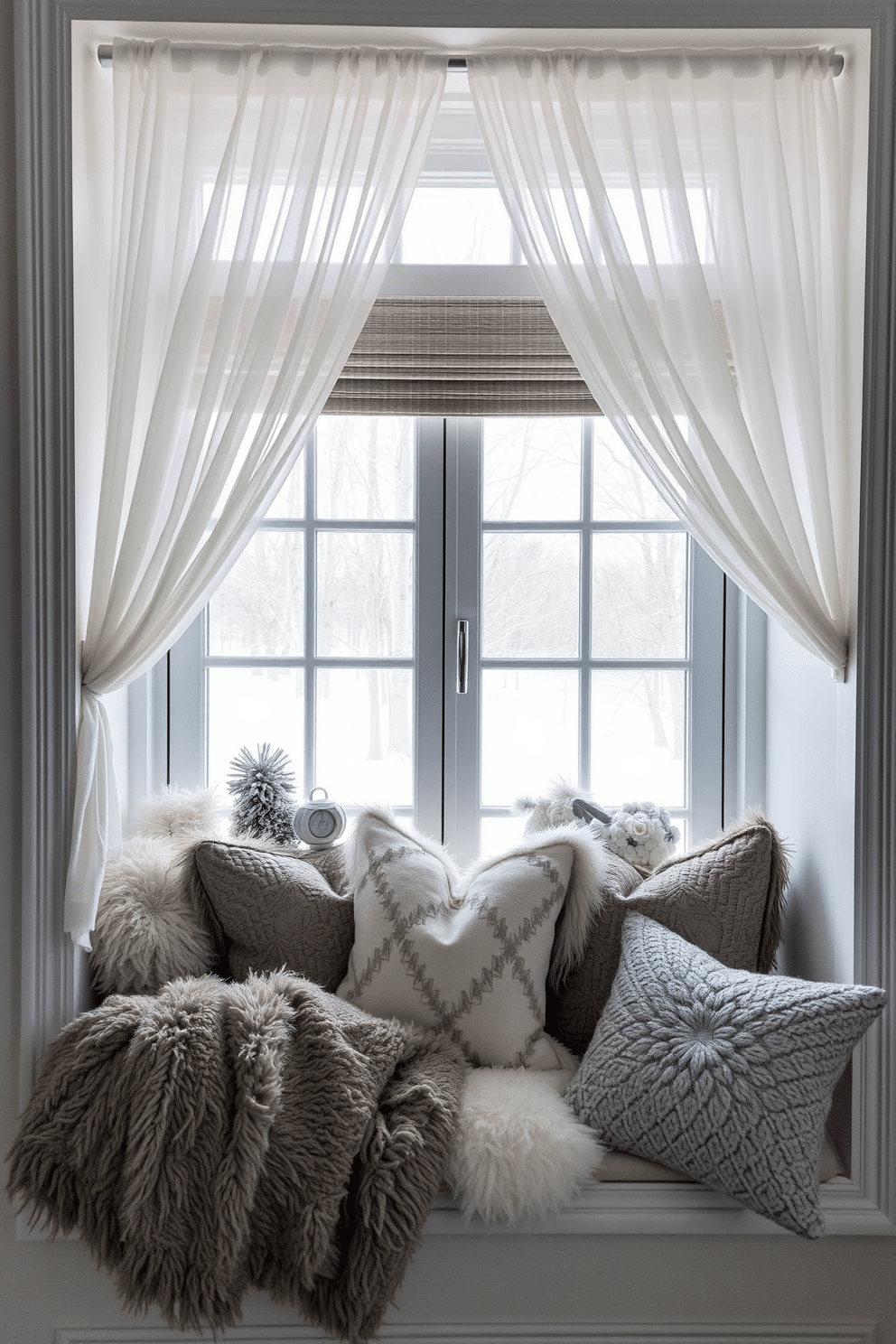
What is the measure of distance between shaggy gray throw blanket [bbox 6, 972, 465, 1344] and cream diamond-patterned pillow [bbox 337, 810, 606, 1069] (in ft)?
0.70

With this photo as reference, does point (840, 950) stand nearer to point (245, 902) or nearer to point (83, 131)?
point (245, 902)

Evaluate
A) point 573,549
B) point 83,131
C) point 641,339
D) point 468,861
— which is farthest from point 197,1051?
point 83,131

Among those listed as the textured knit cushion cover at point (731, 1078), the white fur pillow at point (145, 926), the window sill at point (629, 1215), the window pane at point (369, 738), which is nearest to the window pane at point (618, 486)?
the window pane at point (369, 738)

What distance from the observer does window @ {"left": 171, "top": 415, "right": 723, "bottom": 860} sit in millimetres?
2082

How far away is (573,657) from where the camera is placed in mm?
2113

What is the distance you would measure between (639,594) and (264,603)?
34.7 inches

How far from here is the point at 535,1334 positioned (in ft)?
4.98

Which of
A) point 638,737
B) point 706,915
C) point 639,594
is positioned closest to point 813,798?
point 706,915

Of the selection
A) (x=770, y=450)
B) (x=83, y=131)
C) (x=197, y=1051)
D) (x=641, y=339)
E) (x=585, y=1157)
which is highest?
(x=83, y=131)

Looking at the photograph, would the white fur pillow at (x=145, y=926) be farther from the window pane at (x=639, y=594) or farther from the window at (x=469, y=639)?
the window pane at (x=639, y=594)

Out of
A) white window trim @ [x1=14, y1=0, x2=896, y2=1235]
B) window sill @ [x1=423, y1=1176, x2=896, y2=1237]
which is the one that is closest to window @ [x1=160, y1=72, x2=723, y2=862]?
white window trim @ [x1=14, y1=0, x2=896, y2=1235]

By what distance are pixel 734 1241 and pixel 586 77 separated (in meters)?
2.10

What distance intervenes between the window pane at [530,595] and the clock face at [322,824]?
53 centimetres

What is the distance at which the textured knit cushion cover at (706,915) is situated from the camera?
5.58 ft
